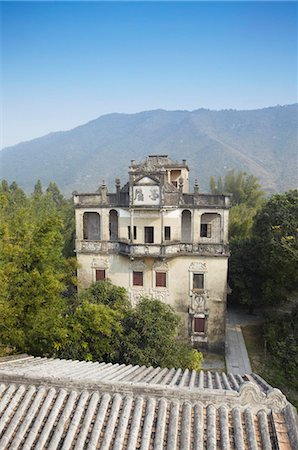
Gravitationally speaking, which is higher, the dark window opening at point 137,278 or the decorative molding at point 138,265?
the decorative molding at point 138,265

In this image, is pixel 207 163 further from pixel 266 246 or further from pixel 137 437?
pixel 137 437

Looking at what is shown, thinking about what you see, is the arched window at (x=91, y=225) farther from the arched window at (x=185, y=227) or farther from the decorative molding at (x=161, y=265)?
the arched window at (x=185, y=227)

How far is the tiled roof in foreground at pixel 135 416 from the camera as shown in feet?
14.8

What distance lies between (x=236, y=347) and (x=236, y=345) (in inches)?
11.5

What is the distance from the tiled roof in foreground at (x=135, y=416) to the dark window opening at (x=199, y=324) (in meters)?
16.4

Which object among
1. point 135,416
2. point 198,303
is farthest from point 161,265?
point 135,416

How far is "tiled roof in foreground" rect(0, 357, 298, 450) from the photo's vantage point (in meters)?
4.52

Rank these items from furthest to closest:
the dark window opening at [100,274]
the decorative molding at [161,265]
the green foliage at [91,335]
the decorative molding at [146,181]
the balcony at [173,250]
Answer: the dark window opening at [100,274], the decorative molding at [161,265], the balcony at [173,250], the decorative molding at [146,181], the green foliage at [91,335]

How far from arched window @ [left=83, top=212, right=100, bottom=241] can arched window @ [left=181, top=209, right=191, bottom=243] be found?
224 inches

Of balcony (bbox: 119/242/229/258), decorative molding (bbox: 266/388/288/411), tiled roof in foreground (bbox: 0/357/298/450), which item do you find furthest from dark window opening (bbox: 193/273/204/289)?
decorative molding (bbox: 266/388/288/411)

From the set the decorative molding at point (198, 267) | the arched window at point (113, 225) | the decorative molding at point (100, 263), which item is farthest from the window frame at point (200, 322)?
the arched window at point (113, 225)

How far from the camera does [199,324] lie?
21938 millimetres

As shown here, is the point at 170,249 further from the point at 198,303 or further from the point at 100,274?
the point at 100,274

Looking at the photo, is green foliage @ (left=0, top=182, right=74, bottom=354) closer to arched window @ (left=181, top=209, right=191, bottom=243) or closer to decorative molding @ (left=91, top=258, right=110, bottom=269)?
decorative molding @ (left=91, top=258, right=110, bottom=269)
